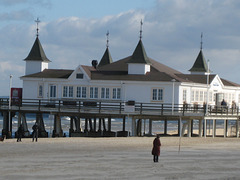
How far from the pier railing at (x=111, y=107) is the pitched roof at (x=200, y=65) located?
8754mm

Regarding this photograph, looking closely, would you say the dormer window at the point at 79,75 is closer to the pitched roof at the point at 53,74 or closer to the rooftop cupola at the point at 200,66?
the pitched roof at the point at 53,74

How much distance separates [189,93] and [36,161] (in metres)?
22.5

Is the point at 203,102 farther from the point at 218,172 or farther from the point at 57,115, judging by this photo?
the point at 218,172

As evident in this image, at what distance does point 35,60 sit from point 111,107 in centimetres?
948

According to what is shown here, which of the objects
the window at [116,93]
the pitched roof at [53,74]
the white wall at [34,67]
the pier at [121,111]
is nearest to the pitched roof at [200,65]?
the pier at [121,111]

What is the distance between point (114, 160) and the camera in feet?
90.3

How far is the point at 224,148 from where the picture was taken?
1395 inches

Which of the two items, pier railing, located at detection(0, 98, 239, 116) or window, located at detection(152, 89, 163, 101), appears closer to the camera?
pier railing, located at detection(0, 98, 239, 116)

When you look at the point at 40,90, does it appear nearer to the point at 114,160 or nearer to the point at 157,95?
the point at 157,95

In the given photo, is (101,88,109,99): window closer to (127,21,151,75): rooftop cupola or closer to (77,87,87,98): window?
(77,87,87,98): window

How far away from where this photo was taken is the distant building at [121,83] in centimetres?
4625

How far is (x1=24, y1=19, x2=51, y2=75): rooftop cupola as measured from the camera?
50684 millimetres

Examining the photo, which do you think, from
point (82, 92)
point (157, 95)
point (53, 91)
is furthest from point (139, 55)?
point (53, 91)

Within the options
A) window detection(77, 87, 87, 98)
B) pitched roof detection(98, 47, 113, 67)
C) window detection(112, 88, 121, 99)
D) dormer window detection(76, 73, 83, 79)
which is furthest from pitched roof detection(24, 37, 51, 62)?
pitched roof detection(98, 47, 113, 67)
